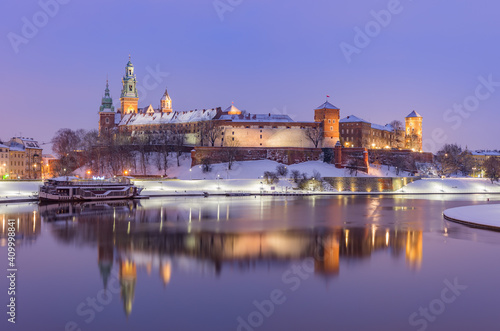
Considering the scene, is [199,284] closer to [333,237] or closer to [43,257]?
[43,257]

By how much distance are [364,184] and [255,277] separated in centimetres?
4485

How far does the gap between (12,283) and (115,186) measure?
3014 cm

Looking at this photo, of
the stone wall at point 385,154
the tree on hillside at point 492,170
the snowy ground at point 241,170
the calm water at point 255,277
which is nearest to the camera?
the calm water at point 255,277

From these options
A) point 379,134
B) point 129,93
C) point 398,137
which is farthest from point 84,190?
point 398,137

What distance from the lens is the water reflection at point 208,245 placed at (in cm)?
1325

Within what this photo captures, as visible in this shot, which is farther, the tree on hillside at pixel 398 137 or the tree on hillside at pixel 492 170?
the tree on hillside at pixel 398 137

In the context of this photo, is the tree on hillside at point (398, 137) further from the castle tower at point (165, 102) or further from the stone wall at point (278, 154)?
the castle tower at point (165, 102)

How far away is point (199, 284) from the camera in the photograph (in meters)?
11.3

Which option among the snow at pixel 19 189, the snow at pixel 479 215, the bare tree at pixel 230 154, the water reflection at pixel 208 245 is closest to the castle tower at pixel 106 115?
the bare tree at pixel 230 154

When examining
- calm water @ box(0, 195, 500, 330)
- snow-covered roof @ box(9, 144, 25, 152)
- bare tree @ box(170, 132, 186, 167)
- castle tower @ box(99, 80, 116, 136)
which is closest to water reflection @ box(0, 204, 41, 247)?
calm water @ box(0, 195, 500, 330)

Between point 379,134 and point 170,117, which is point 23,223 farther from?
point 379,134

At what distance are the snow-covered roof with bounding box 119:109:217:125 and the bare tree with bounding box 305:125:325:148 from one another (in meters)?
15.1

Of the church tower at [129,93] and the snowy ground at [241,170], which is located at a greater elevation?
the church tower at [129,93]

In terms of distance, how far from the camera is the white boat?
1480 inches
